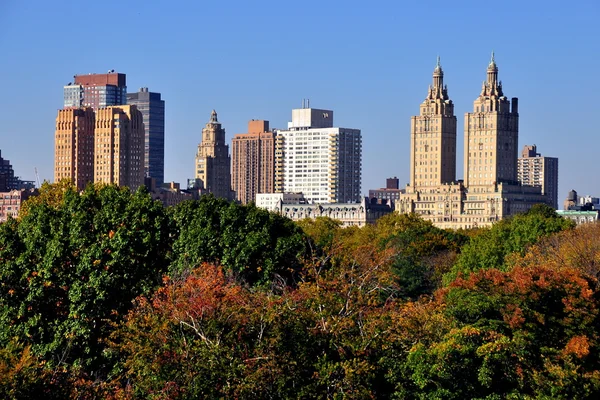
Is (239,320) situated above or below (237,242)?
below

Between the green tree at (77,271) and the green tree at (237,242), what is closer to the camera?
the green tree at (77,271)

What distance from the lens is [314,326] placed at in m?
49.9

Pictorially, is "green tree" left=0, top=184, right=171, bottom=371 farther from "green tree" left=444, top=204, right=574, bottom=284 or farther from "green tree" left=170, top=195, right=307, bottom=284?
"green tree" left=444, top=204, right=574, bottom=284

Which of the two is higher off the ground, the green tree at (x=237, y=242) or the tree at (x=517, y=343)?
the green tree at (x=237, y=242)

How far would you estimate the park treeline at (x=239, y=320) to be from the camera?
4722cm

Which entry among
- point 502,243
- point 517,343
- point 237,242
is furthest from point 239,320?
point 502,243

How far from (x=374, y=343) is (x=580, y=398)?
7622 millimetres

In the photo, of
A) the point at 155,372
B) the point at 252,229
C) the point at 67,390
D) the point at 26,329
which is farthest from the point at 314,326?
the point at 252,229

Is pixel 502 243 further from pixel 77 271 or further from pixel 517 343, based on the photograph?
pixel 517 343

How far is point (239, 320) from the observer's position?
4875 cm

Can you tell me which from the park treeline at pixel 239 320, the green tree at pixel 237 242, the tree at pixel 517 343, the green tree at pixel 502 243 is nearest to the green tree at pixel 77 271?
the park treeline at pixel 239 320

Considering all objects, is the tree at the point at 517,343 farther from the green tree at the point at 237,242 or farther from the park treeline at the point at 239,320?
the green tree at the point at 237,242

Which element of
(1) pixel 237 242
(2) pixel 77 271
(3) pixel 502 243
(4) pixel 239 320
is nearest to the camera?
(4) pixel 239 320

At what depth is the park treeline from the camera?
4722cm
